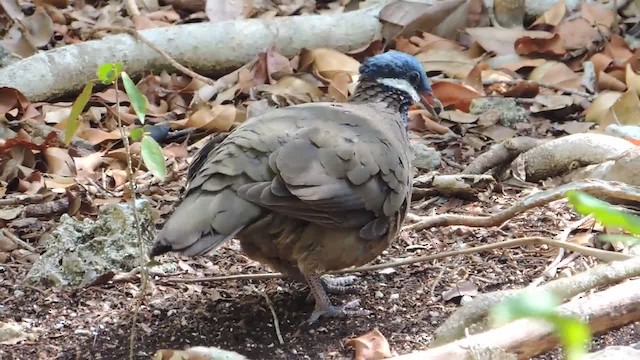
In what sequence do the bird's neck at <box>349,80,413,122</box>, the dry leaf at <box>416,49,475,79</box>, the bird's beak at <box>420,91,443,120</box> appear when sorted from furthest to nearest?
the dry leaf at <box>416,49,475,79</box> < the bird's beak at <box>420,91,443,120</box> < the bird's neck at <box>349,80,413,122</box>

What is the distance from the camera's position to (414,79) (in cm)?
400

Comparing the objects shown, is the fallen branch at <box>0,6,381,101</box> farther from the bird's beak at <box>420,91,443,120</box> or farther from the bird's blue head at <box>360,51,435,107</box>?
the bird's blue head at <box>360,51,435,107</box>

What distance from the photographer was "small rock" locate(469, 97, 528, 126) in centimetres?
539

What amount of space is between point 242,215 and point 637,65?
3892mm

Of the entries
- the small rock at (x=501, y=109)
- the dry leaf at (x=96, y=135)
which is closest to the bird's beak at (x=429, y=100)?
the small rock at (x=501, y=109)

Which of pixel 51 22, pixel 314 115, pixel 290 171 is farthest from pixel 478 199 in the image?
pixel 51 22

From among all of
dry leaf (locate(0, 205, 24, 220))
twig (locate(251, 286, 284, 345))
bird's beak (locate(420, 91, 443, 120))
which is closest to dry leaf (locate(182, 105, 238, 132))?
dry leaf (locate(0, 205, 24, 220))

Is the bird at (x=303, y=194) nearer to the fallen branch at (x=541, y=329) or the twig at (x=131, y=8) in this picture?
the fallen branch at (x=541, y=329)

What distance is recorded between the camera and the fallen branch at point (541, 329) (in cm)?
218

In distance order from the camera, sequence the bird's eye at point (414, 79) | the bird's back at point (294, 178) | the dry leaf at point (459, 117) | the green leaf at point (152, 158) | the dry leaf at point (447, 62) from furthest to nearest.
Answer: the dry leaf at point (447, 62) → the dry leaf at point (459, 117) → the bird's eye at point (414, 79) → the bird's back at point (294, 178) → the green leaf at point (152, 158)

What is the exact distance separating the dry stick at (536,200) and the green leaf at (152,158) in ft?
4.76

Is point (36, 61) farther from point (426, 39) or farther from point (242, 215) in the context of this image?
point (242, 215)

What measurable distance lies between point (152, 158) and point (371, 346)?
94 cm

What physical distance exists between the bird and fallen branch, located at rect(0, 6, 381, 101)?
8.05 ft
